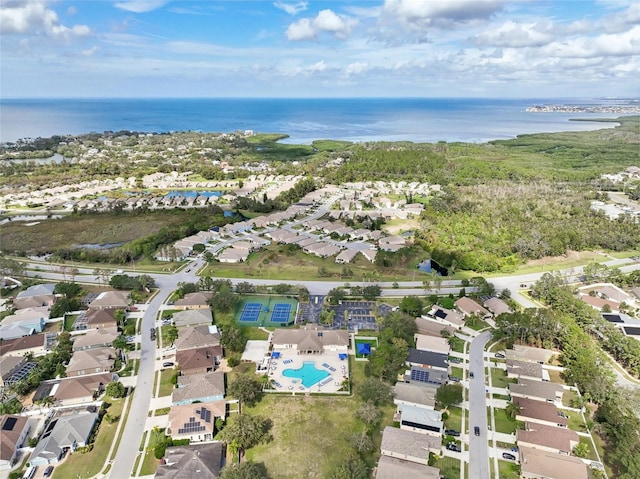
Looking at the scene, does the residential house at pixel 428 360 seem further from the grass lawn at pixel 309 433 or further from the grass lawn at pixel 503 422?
the grass lawn at pixel 309 433

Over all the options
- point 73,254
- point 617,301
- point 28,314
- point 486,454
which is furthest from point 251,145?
point 486,454

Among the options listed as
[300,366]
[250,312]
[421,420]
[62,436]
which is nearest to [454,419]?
[421,420]

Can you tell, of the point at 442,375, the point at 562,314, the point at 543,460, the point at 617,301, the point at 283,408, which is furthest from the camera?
the point at 617,301

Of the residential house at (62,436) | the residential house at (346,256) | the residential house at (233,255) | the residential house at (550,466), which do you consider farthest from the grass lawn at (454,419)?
the residential house at (233,255)

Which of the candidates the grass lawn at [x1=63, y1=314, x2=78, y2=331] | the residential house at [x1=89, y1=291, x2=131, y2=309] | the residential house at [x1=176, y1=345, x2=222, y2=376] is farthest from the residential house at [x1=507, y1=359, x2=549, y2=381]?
the grass lawn at [x1=63, y1=314, x2=78, y2=331]

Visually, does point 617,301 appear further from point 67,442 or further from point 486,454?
point 67,442

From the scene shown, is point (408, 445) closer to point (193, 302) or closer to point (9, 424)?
point (9, 424)

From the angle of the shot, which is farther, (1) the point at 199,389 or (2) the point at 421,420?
(1) the point at 199,389
